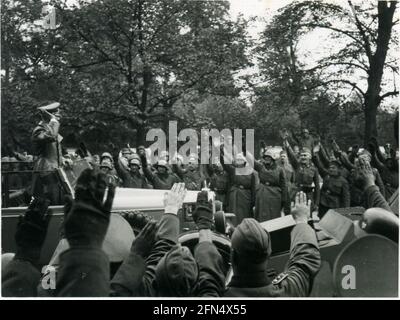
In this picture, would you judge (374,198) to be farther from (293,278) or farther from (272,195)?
(272,195)

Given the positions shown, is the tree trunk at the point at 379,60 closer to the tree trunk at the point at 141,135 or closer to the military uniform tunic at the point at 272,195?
the military uniform tunic at the point at 272,195

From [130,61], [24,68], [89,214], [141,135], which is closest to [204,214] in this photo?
[89,214]

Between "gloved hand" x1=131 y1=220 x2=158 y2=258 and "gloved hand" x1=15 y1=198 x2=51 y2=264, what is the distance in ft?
4.32

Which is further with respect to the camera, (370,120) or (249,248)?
(370,120)

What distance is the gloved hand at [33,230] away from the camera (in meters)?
3.71

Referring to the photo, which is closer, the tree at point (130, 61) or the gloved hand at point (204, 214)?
the gloved hand at point (204, 214)

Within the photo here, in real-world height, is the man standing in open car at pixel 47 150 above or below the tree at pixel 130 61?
below

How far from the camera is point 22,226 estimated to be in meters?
4.04

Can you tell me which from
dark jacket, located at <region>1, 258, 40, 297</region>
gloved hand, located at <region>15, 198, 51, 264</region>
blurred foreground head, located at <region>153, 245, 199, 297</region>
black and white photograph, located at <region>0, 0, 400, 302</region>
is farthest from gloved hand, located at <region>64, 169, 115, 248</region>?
gloved hand, located at <region>15, 198, 51, 264</region>

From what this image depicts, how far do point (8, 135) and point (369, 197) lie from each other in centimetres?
385

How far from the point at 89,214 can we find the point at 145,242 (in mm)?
410

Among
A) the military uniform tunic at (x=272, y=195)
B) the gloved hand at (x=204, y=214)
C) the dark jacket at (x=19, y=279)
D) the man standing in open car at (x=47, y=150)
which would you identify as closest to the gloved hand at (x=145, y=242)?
the gloved hand at (x=204, y=214)

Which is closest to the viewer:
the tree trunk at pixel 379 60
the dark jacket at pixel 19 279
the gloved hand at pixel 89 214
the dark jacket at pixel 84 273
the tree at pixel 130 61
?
the dark jacket at pixel 84 273

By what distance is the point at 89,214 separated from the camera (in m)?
2.91
